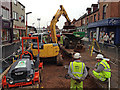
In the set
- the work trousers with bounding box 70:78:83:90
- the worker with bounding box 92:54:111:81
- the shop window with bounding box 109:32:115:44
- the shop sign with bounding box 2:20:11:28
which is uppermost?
the shop sign with bounding box 2:20:11:28

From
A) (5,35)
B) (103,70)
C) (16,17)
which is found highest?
(16,17)

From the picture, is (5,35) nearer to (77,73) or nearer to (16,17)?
(16,17)

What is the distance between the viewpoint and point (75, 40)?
13469mm

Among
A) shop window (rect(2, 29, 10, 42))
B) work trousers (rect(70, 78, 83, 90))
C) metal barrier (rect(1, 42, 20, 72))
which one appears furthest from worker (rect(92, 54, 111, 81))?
shop window (rect(2, 29, 10, 42))

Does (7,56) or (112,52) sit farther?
(112,52)

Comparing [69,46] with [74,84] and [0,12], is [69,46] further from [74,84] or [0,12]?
[0,12]

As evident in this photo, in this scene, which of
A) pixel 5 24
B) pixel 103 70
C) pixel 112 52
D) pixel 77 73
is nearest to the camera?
pixel 77 73

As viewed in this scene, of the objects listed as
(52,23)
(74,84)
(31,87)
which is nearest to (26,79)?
(31,87)

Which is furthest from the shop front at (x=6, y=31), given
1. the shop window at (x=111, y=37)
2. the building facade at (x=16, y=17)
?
the shop window at (x=111, y=37)

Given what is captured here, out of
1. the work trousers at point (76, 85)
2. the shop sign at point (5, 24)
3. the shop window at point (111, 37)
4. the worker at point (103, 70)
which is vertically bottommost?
the work trousers at point (76, 85)

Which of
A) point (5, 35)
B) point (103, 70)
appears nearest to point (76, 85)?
point (103, 70)

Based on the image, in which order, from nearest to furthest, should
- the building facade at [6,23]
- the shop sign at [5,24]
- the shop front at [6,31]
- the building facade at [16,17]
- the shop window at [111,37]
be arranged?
1. the shop window at [111,37]
2. the shop sign at [5,24]
3. the shop front at [6,31]
4. the building facade at [6,23]
5. the building facade at [16,17]

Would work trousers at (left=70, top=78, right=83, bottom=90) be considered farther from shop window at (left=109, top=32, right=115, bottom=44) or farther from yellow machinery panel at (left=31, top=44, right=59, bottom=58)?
shop window at (left=109, top=32, right=115, bottom=44)

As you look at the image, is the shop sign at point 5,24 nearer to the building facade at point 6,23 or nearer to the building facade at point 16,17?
the building facade at point 6,23
